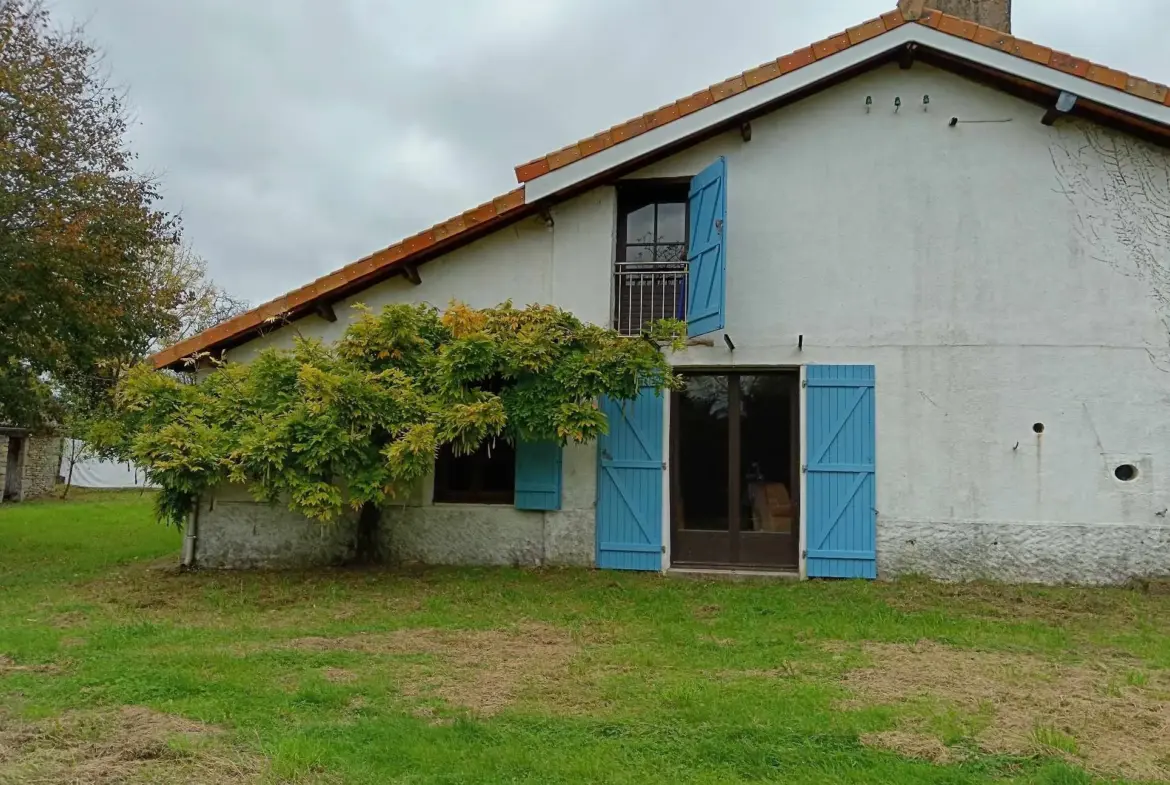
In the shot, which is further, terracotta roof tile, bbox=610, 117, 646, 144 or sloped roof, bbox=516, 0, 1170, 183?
terracotta roof tile, bbox=610, 117, 646, 144

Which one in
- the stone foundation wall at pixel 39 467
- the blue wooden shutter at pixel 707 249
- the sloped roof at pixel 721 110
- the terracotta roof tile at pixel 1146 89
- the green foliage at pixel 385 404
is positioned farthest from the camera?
the stone foundation wall at pixel 39 467

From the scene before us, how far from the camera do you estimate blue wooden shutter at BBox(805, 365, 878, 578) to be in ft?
27.1

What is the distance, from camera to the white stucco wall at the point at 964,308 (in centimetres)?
805

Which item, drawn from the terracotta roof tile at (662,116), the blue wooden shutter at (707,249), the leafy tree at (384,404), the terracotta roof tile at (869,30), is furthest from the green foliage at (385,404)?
the terracotta roof tile at (869,30)

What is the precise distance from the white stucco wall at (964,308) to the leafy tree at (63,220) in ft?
18.1

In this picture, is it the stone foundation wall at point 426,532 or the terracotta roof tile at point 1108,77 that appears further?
the stone foundation wall at point 426,532

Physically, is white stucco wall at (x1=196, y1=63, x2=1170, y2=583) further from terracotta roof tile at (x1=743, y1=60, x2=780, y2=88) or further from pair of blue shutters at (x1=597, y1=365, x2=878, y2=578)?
terracotta roof tile at (x1=743, y1=60, x2=780, y2=88)

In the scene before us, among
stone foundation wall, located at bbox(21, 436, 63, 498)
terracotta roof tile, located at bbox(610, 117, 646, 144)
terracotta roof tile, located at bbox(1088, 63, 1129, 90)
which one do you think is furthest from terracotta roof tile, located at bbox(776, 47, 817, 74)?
stone foundation wall, located at bbox(21, 436, 63, 498)

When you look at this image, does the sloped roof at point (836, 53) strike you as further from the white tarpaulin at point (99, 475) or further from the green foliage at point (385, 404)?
the white tarpaulin at point (99, 475)

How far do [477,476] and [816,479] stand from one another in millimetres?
3609

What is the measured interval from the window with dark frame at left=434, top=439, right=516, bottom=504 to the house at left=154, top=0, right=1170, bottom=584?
3 cm

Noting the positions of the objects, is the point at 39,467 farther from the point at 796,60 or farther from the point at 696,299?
the point at 796,60

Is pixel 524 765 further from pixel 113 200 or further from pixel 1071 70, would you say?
pixel 113 200

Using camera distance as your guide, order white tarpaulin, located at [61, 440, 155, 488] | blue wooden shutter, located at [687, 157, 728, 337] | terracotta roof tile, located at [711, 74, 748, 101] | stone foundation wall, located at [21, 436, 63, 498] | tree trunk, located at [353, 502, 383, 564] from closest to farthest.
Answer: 1. blue wooden shutter, located at [687, 157, 728, 337]
2. terracotta roof tile, located at [711, 74, 748, 101]
3. tree trunk, located at [353, 502, 383, 564]
4. stone foundation wall, located at [21, 436, 63, 498]
5. white tarpaulin, located at [61, 440, 155, 488]
